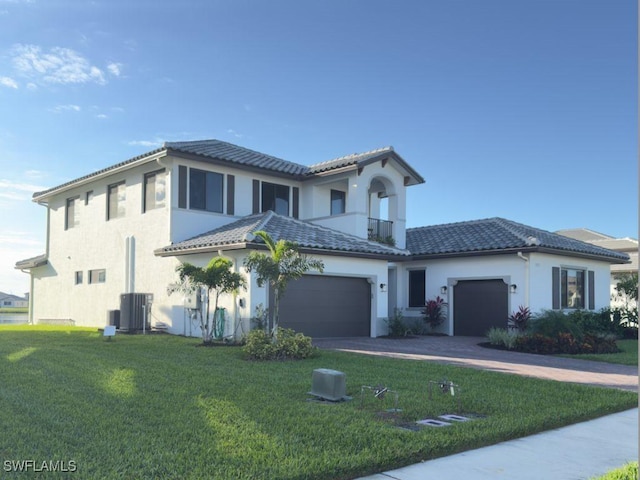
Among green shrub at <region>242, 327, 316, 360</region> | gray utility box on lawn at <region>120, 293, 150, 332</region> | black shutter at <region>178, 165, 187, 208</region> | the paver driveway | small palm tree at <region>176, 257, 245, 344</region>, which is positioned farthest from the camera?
gray utility box on lawn at <region>120, 293, 150, 332</region>

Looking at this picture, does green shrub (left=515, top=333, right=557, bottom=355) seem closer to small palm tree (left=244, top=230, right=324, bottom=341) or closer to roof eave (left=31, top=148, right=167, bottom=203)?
small palm tree (left=244, top=230, right=324, bottom=341)

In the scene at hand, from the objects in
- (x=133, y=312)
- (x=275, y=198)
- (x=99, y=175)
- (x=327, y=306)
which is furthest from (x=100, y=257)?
(x=327, y=306)

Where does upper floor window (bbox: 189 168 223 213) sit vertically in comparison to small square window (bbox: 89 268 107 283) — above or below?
above

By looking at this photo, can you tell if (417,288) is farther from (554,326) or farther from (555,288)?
(554,326)

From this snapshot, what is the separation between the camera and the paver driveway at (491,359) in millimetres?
12453

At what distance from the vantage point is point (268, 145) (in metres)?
25.8

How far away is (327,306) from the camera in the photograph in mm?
19781

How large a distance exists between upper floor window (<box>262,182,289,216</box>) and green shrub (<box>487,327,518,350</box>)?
31.5 ft

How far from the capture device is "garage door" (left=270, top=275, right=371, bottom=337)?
18844 millimetres

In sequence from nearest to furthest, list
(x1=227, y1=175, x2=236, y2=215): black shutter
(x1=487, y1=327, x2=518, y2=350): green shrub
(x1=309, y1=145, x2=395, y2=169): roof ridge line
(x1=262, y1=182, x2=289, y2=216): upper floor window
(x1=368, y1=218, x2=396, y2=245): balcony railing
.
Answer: (x1=487, y1=327, x2=518, y2=350): green shrub
(x1=227, y1=175, x2=236, y2=215): black shutter
(x1=262, y1=182, x2=289, y2=216): upper floor window
(x1=309, y1=145, x2=395, y2=169): roof ridge line
(x1=368, y1=218, x2=396, y2=245): balcony railing

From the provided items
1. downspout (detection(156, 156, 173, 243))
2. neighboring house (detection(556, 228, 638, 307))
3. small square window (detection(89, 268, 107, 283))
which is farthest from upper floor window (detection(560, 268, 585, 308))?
small square window (detection(89, 268, 107, 283))

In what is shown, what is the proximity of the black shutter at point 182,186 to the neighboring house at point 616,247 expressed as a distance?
21.1 meters

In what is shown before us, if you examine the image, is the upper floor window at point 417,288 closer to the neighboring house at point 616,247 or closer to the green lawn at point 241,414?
the neighboring house at point 616,247

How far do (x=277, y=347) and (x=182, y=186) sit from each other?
932cm
